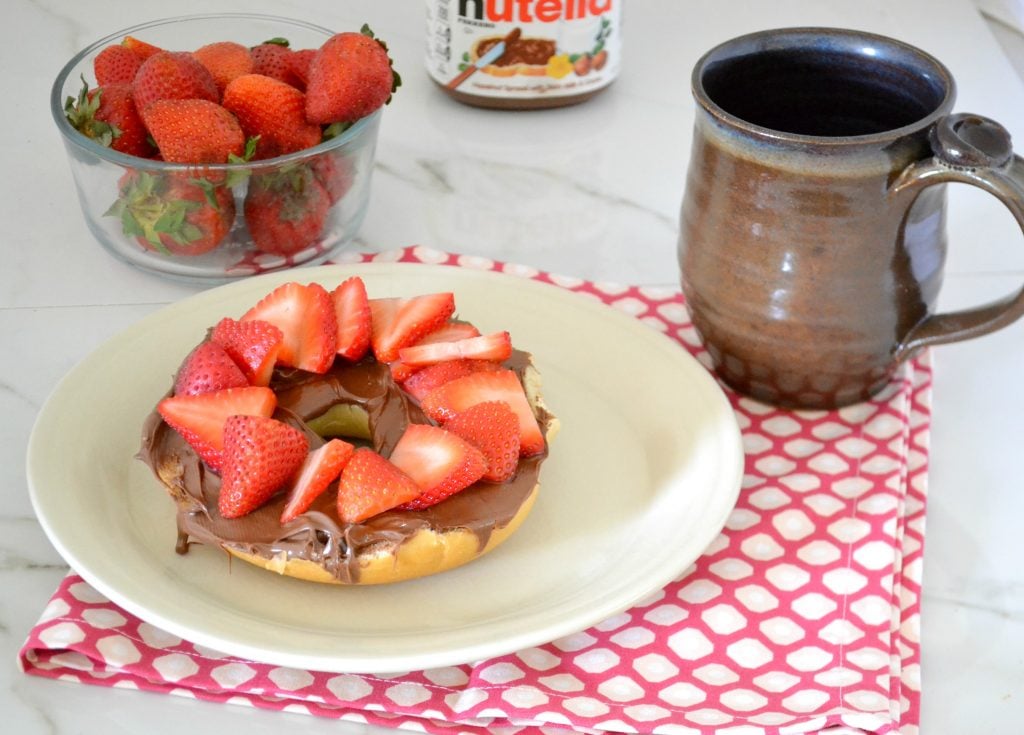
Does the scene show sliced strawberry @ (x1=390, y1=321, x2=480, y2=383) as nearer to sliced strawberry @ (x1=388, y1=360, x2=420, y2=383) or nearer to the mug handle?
sliced strawberry @ (x1=388, y1=360, x2=420, y2=383)

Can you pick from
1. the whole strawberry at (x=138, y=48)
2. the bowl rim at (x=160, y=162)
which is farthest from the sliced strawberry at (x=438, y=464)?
the whole strawberry at (x=138, y=48)

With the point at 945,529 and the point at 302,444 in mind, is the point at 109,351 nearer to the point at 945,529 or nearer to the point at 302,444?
the point at 302,444

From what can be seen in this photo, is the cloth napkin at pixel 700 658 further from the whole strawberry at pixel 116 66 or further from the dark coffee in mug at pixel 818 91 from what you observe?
the whole strawberry at pixel 116 66

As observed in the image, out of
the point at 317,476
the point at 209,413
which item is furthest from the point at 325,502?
the point at 209,413

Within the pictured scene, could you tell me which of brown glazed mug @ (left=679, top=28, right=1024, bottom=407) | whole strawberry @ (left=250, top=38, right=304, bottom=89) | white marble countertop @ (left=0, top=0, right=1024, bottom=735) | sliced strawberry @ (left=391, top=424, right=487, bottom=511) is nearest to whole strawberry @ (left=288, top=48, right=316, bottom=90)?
whole strawberry @ (left=250, top=38, right=304, bottom=89)

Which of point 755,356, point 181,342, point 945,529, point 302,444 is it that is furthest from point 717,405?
point 181,342

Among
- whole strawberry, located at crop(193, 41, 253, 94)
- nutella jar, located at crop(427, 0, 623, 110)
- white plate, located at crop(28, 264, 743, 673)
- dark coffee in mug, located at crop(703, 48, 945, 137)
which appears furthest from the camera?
nutella jar, located at crop(427, 0, 623, 110)
